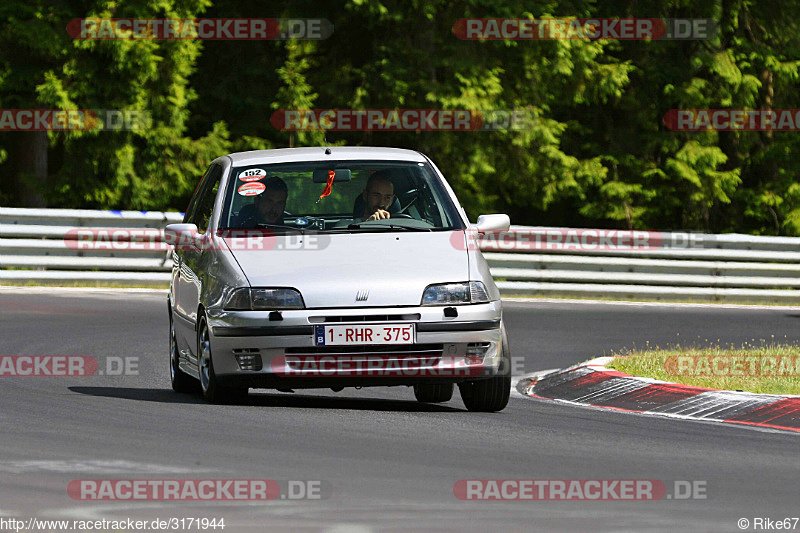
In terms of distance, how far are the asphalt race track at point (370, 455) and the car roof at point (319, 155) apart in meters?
1.68

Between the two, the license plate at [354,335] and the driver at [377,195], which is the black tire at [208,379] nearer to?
the license plate at [354,335]

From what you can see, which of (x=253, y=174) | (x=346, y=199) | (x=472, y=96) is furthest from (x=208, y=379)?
(x=472, y=96)

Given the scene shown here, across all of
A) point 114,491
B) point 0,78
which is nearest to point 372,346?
point 114,491

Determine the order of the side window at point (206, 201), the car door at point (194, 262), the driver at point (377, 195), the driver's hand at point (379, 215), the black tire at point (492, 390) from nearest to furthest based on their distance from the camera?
the black tire at point (492, 390) < the car door at point (194, 262) < the driver's hand at point (379, 215) < the driver at point (377, 195) < the side window at point (206, 201)

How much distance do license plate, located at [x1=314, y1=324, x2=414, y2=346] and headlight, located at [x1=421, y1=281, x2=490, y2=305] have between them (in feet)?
0.96

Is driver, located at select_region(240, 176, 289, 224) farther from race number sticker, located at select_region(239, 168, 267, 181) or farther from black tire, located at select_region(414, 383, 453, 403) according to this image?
black tire, located at select_region(414, 383, 453, 403)

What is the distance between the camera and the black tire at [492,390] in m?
10.1

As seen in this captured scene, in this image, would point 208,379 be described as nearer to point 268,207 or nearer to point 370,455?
point 268,207

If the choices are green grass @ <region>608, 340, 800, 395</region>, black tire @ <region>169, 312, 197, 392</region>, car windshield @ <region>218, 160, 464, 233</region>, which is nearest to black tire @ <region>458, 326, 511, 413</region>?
car windshield @ <region>218, 160, 464, 233</region>

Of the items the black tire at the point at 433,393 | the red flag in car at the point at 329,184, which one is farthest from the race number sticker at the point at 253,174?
the black tire at the point at 433,393

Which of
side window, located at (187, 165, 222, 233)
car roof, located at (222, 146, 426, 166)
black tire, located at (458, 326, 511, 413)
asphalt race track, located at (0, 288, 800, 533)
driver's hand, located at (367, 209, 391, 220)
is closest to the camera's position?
asphalt race track, located at (0, 288, 800, 533)

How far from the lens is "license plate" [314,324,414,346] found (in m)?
9.61

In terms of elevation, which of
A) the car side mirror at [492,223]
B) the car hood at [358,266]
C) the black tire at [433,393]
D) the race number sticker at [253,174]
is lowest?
the black tire at [433,393]

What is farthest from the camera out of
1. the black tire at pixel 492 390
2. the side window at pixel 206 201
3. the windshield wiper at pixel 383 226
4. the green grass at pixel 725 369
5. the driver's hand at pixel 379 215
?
the green grass at pixel 725 369
